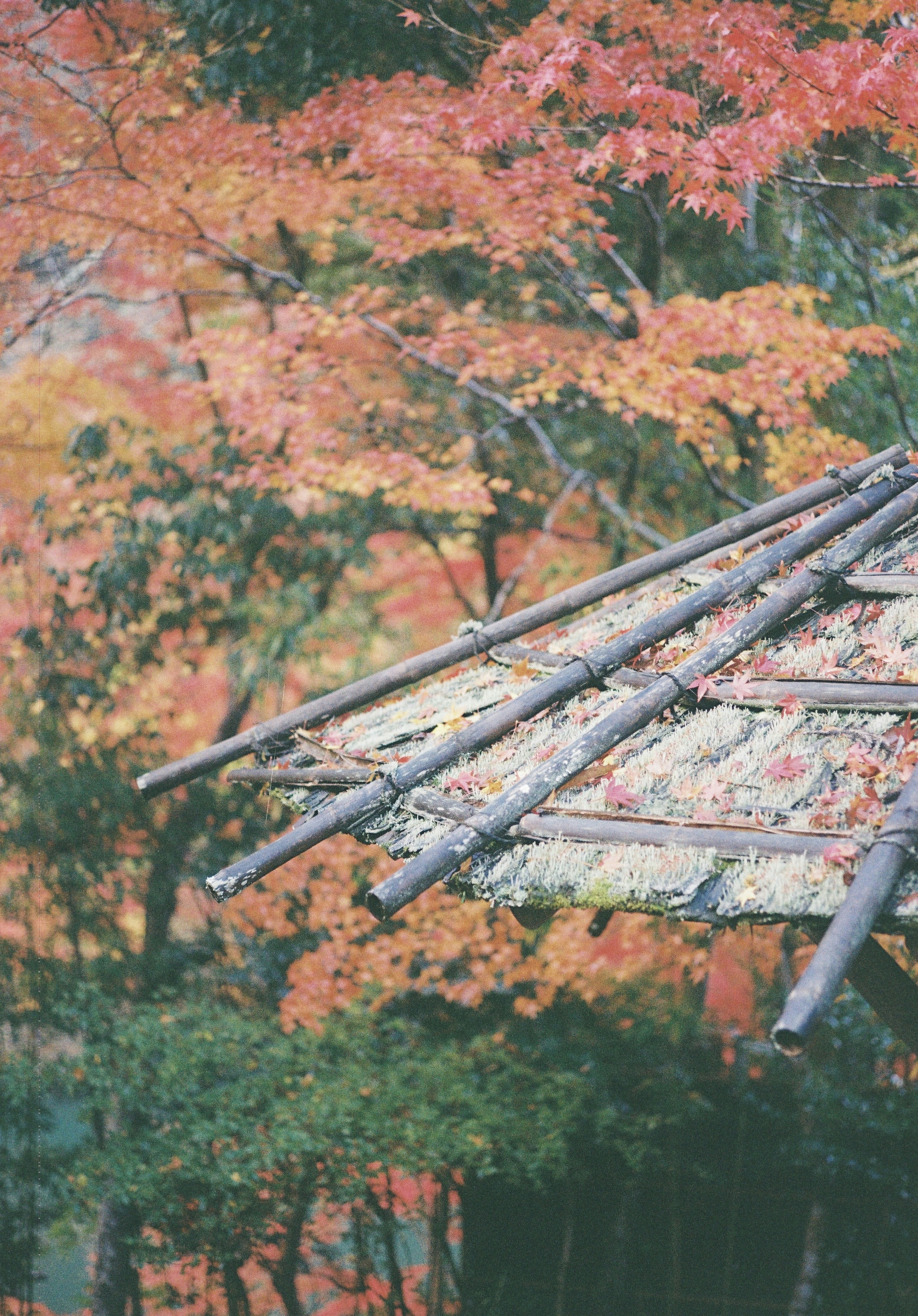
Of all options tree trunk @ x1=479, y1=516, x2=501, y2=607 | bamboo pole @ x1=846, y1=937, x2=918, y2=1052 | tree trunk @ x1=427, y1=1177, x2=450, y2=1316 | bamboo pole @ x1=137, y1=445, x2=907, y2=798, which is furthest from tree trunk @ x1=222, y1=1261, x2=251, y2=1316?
bamboo pole @ x1=846, y1=937, x2=918, y2=1052

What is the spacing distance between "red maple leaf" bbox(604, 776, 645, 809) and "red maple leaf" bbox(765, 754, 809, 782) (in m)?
0.46

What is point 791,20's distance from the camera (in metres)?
8.57

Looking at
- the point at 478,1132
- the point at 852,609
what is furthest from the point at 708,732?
the point at 478,1132

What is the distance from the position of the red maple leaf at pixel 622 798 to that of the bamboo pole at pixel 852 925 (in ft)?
2.90

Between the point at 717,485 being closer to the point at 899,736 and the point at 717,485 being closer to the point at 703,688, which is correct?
the point at 703,688

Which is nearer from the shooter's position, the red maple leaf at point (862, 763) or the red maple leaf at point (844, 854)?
the red maple leaf at point (844, 854)

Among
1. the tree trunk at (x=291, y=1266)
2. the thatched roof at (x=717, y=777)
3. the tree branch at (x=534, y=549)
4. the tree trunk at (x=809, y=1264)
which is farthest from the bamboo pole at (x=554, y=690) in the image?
the tree trunk at (x=809, y=1264)

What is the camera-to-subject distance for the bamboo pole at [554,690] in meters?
3.61

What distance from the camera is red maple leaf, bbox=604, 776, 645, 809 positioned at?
344 cm

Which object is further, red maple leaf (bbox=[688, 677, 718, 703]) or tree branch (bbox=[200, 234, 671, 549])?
tree branch (bbox=[200, 234, 671, 549])

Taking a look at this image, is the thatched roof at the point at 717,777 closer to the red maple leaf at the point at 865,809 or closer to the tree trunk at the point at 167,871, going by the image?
the red maple leaf at the point at 865,809

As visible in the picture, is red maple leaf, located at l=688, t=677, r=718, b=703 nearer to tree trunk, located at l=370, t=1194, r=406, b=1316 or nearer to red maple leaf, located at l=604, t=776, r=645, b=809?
red maple leaf, located at l=604, t=776, r=645, b=809

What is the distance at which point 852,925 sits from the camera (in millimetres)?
2410

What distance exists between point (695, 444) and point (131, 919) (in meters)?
9.74
